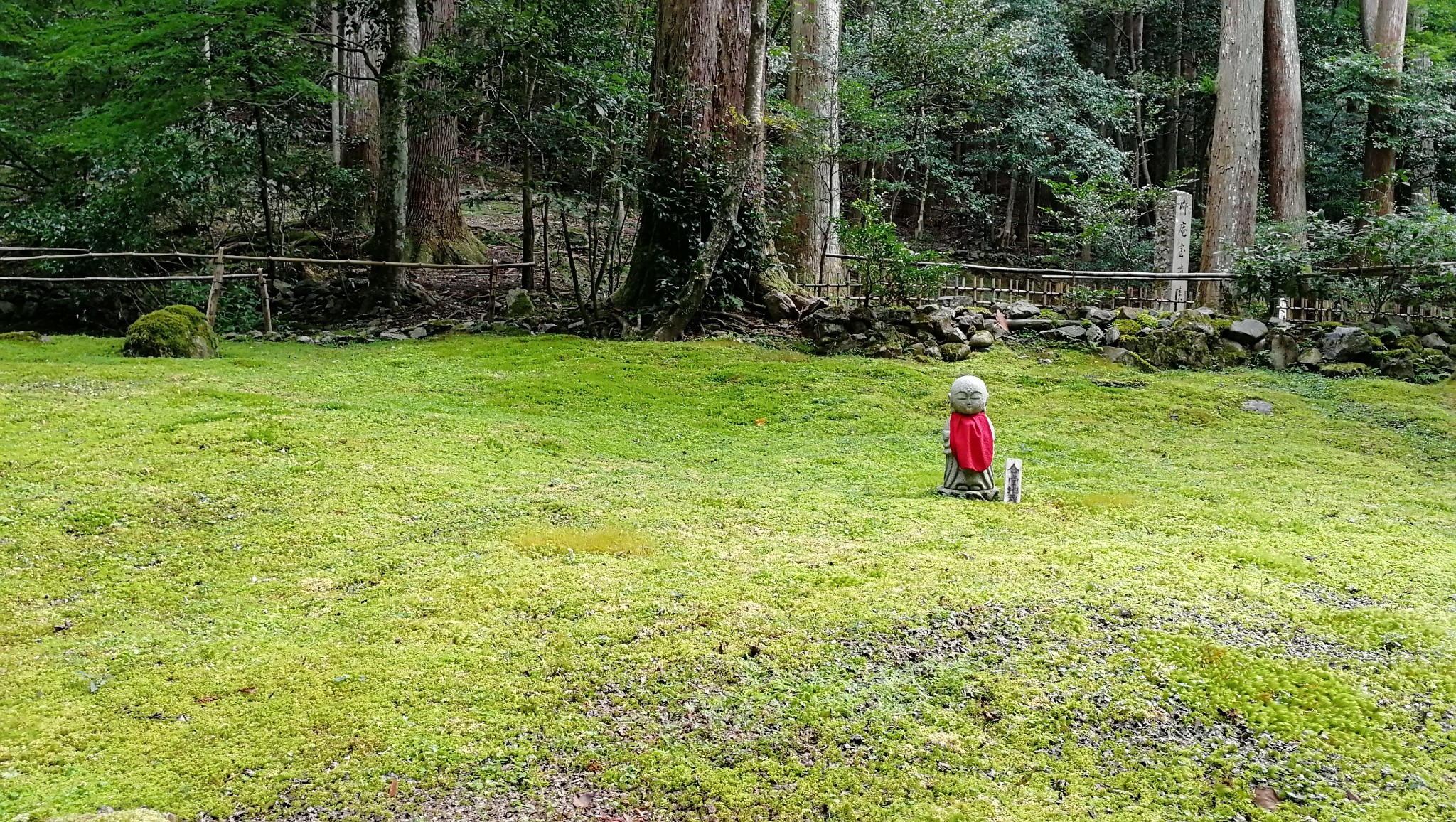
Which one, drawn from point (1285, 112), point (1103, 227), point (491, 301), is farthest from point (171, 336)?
point (1285, 112)

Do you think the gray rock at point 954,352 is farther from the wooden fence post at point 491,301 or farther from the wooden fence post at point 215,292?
the wooden fence post at point 215,292

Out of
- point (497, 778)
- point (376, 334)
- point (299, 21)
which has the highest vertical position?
point (299, 21)

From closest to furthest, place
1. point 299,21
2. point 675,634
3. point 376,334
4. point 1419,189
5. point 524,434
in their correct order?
point 675,634
point 524,434
point 376,334
point 299,21
point 1419,189

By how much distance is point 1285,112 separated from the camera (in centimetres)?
1252

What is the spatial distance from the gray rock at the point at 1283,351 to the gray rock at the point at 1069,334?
1527 millimetres

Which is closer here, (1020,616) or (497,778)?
(497,778)

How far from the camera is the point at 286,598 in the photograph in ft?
8.66

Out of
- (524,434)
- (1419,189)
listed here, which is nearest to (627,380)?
(524,434)

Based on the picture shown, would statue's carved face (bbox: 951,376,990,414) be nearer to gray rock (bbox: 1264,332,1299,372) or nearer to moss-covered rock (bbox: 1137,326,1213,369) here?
moss-covered rock (bbox: 1137,326,1213,369)

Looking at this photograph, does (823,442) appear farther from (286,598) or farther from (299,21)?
(299,21)

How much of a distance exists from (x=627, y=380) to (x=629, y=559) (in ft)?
12.2

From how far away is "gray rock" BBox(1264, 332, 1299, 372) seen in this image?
775 cm

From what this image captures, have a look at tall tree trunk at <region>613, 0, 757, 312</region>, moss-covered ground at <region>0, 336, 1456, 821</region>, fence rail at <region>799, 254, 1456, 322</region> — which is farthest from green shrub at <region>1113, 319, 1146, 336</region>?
tall tree trunk at <region>613, 0, 757, 312</region>

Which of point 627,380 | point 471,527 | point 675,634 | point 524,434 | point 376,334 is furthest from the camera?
point 376,334
